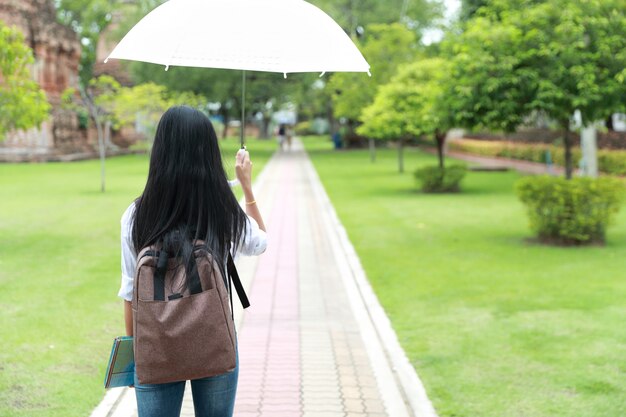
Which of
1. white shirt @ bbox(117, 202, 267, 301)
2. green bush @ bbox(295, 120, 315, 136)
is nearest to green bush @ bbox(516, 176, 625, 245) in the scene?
white shirt @ bbox(117, 202, 267, 301)

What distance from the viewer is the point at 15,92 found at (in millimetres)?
13203

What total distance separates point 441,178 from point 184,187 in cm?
2182

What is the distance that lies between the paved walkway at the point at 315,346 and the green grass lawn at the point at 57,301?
1.73ft

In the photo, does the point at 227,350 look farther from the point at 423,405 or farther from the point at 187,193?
the point at 423,405

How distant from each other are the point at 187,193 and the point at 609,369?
14.9 feet

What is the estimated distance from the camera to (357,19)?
52.9 meters

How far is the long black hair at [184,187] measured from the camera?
326 centimetres

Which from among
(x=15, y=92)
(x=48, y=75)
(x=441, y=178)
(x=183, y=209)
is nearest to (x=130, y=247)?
(x=183, y=209)

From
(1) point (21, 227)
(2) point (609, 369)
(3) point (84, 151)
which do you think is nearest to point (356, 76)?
(3) point (84, 151)

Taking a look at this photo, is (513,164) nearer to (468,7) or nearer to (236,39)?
(468,7)

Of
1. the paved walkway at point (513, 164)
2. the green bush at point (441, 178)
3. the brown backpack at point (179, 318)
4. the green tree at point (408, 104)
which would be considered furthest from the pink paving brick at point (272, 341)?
the paved walkway at point (513, 164)

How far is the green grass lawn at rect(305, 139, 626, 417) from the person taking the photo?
20.6 ft

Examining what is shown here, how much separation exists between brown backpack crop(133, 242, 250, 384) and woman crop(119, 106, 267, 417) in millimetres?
90

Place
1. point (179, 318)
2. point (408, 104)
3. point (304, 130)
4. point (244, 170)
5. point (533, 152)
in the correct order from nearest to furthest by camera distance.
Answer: point (179, 318) < point (244, 170) < point (408, 104) < point (533, 152) < point (304, 130)
